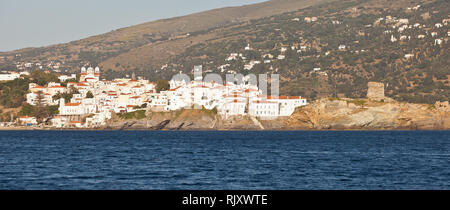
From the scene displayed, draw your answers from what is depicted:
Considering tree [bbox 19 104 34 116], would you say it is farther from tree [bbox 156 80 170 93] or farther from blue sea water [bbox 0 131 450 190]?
blue sea water [bbox 0 131 450 190]

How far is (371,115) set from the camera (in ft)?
374

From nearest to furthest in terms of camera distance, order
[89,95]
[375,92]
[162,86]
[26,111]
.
Answer: [375,92], [26,111], [89,95], [162,86]

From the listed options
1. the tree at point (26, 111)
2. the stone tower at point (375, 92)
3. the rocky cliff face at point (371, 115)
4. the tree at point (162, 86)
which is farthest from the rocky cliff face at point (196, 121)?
the tree at point (26, 111)

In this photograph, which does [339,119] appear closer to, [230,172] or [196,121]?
[196,121]

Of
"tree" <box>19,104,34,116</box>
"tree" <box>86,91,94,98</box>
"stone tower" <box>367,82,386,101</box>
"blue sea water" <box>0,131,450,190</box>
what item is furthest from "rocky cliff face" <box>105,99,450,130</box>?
"blue sea water" <box>0,131,450,190</box>

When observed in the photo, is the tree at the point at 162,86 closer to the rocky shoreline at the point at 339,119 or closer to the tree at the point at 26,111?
the rocky shoreline at the point at 339,119

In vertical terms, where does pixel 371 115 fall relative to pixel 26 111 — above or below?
above

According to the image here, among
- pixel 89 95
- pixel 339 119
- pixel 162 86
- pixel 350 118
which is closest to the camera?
pixel 350 118

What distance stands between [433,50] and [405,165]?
136 metres

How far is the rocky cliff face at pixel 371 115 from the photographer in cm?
11231

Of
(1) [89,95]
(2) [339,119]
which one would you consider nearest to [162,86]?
(1) [89,95]
